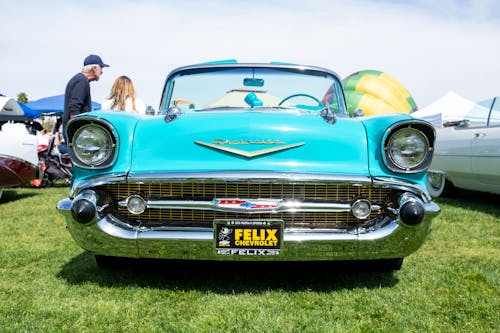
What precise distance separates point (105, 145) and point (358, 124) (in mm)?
1472

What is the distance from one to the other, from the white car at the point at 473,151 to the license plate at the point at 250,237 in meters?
3.14

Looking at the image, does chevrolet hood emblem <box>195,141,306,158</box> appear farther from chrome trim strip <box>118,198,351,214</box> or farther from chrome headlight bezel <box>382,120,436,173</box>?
chrome headlight bezel <box>382,120,436,173</box>

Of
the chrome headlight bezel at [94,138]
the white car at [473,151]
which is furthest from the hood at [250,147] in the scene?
the white car at [473,151]

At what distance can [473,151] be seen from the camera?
5.97 meters

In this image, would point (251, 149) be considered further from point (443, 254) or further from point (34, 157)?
point (34, 157)

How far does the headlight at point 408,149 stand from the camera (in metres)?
2.78

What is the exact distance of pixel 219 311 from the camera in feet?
8.16

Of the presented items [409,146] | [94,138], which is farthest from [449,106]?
[94,138]

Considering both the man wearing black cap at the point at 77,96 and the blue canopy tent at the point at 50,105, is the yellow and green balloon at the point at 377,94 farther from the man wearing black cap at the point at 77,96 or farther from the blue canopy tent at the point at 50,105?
the man wearing black cap at the point at 77,96

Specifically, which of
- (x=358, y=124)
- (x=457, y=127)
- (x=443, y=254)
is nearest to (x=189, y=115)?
(x=358, y=124)

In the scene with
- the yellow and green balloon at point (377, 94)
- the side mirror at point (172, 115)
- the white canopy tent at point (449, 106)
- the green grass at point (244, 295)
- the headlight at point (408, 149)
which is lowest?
the white canopy tent at point (449, 106)

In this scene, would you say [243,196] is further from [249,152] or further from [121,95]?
[121,95]

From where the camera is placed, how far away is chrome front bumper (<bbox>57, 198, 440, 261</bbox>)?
2613 millimetres

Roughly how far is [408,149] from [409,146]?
2cm
